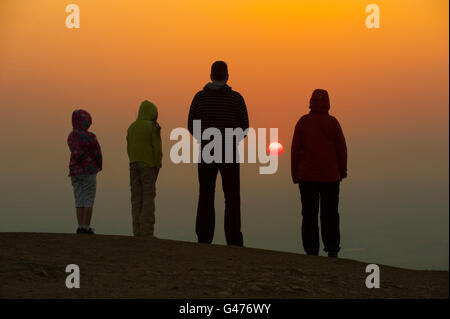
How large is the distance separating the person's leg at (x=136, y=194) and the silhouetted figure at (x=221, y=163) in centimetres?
143

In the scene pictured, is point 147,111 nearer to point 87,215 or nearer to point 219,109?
point 219,109

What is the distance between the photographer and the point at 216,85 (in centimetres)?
1338

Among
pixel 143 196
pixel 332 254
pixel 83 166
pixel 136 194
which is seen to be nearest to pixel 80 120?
pixel 83 166

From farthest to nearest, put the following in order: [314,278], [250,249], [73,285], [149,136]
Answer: [149,136] < [250,249] < [314,278] < [73,285]

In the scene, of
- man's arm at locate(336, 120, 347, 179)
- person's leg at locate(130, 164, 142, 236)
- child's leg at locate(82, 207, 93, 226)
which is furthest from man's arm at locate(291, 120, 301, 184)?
child's leg at locate(82, 207, 93, 226)

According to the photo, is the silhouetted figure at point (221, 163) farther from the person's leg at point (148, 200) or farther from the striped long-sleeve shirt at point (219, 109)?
the person's leg at point (148, 200)

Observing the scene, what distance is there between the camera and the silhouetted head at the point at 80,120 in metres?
14.2

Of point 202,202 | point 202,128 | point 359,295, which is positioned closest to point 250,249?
point 202,202

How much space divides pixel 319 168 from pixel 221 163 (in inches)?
65.7

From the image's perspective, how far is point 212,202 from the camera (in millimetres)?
13414

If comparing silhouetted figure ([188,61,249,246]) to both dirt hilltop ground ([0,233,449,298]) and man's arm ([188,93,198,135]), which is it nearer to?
man's arm ([188,93,198,135])

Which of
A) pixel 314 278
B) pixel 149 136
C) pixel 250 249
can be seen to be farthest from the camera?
pixel 149 136

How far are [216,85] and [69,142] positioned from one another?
118 inches
